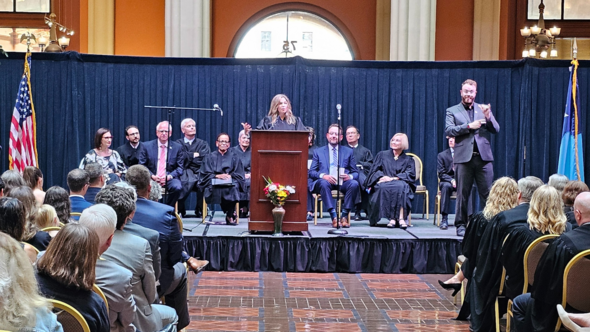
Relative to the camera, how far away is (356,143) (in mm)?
9555

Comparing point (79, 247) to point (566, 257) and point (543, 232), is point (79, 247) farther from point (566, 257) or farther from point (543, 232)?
point (543, 232)

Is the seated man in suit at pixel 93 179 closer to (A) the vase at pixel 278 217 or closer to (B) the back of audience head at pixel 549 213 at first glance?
(A) the vase at pixel 278 217

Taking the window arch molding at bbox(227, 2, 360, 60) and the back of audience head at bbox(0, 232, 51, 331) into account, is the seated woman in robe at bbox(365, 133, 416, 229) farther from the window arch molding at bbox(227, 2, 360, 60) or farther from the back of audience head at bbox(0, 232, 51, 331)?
the back of audience head at bbox(0, 232, 51, 331)

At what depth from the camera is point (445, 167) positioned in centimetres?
919

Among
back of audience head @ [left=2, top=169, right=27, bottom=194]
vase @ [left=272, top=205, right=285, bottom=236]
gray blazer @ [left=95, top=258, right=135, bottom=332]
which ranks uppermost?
back of audience head @ [left=2, top=169, right=27, bottom=194]

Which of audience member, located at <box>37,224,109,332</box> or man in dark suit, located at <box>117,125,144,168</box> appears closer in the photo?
audience member, located at <box>37,224,109,332</box>

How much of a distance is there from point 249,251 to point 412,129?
146 inches

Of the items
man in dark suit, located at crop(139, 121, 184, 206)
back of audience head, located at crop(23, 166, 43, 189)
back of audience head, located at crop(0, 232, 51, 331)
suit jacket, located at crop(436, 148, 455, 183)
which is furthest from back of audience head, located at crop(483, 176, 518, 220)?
man in dark suit, located at crop(139, 121, 184, 206)

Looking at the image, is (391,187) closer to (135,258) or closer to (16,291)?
(135,258)

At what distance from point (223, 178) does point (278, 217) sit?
163cm

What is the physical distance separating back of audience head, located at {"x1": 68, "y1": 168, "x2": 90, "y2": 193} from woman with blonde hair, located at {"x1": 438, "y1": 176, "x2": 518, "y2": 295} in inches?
108

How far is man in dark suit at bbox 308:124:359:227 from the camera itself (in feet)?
28.1

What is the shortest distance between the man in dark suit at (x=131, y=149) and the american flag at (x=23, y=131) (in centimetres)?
102

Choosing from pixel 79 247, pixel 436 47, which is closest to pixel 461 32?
pixel 436 47
